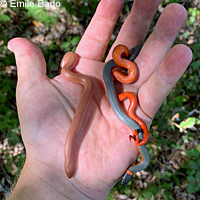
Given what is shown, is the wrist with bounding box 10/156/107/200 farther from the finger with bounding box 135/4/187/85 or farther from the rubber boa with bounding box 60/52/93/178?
the finger with bounding box 135/4/187/85

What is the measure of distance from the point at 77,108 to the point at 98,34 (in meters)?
1.80

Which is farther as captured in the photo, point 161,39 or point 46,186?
point 161,39

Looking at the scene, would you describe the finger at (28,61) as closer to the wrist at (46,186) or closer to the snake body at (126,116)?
the snake body at (126,116)

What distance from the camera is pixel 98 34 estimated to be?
14.4 ft

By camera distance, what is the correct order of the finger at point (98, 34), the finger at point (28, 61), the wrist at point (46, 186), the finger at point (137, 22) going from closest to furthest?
the wrist at point (46, 186)
the finger at point (28, 61)
the finger at point (137, 22)
the finger at point (98, 34)

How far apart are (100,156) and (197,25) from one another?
5729 millimetres

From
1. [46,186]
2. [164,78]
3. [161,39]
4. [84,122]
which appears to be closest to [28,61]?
[84,122]

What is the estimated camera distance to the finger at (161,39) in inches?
141

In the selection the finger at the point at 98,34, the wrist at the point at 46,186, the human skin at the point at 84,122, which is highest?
the finger at the point at 98,34

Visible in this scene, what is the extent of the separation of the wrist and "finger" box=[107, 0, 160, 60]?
2.93 metres

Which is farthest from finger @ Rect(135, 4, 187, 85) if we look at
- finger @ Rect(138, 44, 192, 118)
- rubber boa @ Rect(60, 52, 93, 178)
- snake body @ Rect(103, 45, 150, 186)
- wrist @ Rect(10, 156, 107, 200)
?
wrist @ Rect(10, 156, 107, 200)

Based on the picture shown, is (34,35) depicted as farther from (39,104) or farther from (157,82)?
(157,82)

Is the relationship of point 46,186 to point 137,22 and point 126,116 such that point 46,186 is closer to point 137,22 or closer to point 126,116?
point 126,116

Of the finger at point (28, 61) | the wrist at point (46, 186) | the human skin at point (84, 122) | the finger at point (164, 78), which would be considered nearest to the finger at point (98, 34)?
the human skin at point (84, 122)
